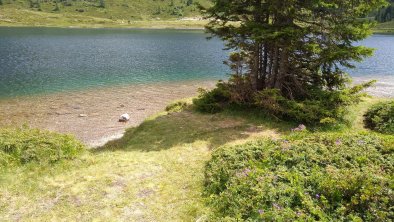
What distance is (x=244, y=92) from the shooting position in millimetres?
21781

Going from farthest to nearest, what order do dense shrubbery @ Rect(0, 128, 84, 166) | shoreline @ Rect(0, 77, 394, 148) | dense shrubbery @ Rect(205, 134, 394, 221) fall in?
shoreline @ Rect(0, 77, 394, 148) < dense shrubbery @ Rect(0, 128, 84, 166) < dense shrubbery @ Rect(205, 134, 394, 221)

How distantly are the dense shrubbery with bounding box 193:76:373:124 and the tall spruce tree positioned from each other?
736mm

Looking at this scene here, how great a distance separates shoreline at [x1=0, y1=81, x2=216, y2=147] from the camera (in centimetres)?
2505

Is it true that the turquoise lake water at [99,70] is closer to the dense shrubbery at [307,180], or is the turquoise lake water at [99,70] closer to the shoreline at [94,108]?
the shoreline at [94,108]

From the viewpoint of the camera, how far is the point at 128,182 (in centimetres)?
1252

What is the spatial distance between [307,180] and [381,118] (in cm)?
1297

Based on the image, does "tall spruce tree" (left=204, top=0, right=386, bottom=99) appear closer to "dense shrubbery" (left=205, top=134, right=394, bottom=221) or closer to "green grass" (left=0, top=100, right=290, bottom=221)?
"green grass" (left=0, top=100, right=290, bottom=221)

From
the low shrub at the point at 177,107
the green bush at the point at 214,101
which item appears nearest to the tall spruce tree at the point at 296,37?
the green bush at the point at 214,101

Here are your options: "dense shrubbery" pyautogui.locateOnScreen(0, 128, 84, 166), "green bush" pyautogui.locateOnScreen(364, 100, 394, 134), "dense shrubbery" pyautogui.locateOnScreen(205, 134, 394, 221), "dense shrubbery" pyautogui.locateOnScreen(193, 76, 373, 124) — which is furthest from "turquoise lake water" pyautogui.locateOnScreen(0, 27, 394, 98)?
"dense shrubbery" pyautogui.locateOnScreen(205, 134, 394, 221)

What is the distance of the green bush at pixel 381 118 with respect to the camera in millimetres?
18281

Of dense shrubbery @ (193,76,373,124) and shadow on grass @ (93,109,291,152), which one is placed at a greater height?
dense shrubbery @ (193,76,373,124)

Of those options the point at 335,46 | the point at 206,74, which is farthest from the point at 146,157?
the point at 206,74

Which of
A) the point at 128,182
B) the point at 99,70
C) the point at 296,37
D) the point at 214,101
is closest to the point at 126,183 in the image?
the point at 128,182

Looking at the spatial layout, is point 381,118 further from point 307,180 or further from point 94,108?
point 94,108
